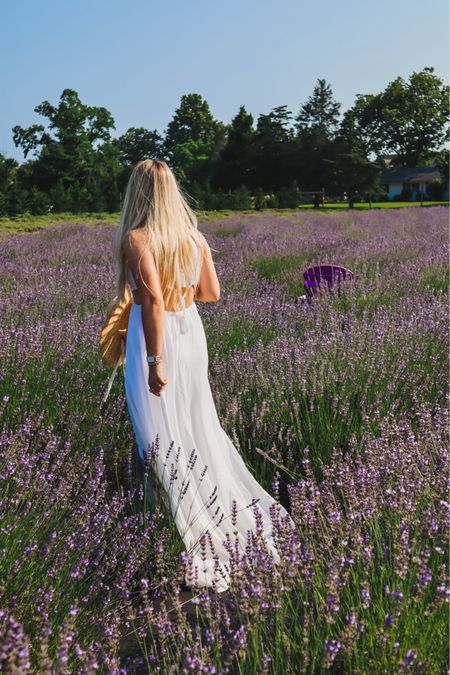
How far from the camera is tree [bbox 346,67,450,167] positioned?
72.8 metres

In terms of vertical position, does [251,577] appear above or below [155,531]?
above

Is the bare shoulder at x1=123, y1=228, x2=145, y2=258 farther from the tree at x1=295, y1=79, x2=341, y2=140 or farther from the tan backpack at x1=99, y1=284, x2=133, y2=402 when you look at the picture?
the tree at x1=295, y1=79, x2=341, y2=140

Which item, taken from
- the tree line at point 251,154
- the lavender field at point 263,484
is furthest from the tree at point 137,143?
the lavender field at point 263,484

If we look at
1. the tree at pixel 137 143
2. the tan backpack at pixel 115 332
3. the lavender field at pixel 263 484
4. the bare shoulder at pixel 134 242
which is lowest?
the lavender field at pixel 263 484

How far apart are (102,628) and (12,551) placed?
40 cm

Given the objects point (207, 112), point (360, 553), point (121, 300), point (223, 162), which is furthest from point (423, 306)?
point (207, 112)

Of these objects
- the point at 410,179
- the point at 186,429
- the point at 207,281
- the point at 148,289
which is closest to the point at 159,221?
the point at 148,289

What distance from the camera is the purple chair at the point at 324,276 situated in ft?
25.1

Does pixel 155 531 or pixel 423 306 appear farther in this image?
pixel 423 306

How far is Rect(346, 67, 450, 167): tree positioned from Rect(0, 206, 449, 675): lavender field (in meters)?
69.5

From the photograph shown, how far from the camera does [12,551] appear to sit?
2.40 m

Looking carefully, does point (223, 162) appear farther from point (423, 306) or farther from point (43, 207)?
point (423, 306)

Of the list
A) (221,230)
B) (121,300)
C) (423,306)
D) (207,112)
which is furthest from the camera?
(207,112)

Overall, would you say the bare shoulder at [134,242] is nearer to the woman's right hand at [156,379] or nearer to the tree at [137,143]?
the woman's right hand at [156,379]
